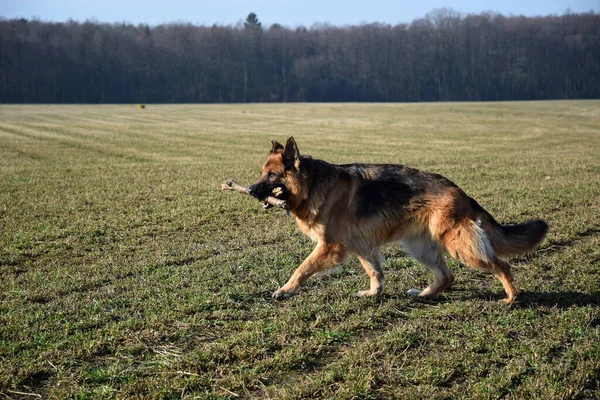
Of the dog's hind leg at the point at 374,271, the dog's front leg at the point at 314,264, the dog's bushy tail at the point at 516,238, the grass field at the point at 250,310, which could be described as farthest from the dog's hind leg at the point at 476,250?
the dog's front leg at the point at 314,264

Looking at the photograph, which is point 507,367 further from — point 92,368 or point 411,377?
point 92,368

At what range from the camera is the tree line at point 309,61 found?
3927 inches

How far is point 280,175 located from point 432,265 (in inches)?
80.7

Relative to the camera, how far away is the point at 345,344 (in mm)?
4910

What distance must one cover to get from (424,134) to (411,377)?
29316 millimetres

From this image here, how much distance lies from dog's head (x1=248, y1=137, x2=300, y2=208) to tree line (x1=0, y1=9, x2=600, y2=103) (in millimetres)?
94977

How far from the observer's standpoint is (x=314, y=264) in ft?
19.8

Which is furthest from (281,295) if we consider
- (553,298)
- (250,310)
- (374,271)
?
(553,298)

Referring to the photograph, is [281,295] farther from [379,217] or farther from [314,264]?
[379,217]

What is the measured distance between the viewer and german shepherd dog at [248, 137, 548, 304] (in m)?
5.85

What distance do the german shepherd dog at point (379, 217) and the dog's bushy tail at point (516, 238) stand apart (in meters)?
0.01

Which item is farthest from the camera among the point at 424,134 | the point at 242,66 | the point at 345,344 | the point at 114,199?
the point at 242,66

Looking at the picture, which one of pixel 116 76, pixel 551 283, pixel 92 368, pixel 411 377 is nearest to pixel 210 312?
pixel 92 368

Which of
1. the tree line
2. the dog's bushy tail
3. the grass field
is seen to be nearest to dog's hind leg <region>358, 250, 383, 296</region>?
the grass field
